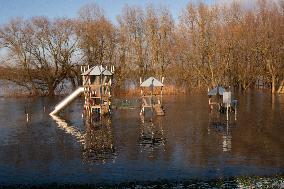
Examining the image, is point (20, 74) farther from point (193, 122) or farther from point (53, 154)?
point (53, 154)

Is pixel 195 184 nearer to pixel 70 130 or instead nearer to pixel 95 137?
pixel 95 137

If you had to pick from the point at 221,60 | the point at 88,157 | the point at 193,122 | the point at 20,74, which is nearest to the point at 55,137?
the point at 88,157

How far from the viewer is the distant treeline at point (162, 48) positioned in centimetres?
7200

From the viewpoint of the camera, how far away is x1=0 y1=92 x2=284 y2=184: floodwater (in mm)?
17016

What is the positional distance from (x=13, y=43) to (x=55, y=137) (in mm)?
48734

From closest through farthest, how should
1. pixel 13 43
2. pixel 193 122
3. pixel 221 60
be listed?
pixel 193 122, pixel 13 43, pixel 221 60

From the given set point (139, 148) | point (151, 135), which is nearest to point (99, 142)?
point (139, 148)

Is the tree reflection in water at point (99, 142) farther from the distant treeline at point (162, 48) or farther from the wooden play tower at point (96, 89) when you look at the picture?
the distant treeline at point (162, 48)

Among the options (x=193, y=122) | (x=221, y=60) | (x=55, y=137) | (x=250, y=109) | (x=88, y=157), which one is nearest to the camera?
(x=88, y=157)

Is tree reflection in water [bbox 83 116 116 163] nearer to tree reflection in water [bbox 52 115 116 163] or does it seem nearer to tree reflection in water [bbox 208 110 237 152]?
tree reflection in water [bbox 52 115 116 163]

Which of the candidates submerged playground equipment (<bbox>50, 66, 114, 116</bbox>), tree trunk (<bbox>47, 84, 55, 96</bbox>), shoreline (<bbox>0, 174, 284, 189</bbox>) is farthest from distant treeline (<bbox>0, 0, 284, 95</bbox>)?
shoreline (<bbox>0, 174, 284, 189</bbox>)

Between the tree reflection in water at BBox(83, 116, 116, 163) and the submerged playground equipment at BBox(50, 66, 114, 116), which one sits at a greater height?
the submerged playground equipment at BBox(50, 66, 114, 116)

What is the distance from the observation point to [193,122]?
1303 inches

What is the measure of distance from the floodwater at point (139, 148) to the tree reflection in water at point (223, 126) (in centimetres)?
5
